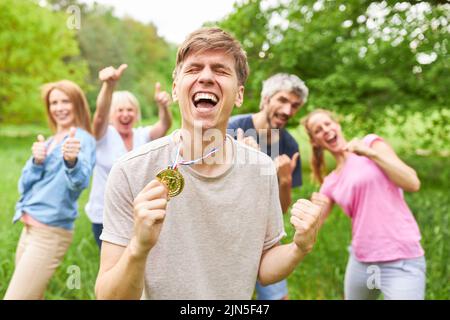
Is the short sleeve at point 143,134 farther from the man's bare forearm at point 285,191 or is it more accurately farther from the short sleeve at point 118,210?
the short sleeve at point 118,210

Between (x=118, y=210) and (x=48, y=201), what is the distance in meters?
1.80

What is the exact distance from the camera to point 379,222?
2.78 m

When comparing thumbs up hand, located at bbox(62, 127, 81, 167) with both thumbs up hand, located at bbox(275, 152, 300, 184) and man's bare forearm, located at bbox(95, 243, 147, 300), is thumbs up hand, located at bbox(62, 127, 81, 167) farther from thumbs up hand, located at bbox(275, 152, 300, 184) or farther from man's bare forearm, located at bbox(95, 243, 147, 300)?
man's bare forearm, located at bbox(95, 243, 147, 300)

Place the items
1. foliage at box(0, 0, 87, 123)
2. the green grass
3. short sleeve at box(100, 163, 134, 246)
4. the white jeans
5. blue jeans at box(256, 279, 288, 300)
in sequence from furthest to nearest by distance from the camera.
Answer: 1. foliage at box(0, 0, 87, 123)
2. the green grass
3. blue jeans at box(256, 279, 288, 300)
4. the white jeans
5. short sleeve at box(100, 163, 134, 246)

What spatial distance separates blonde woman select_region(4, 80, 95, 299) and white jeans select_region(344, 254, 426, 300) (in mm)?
1747

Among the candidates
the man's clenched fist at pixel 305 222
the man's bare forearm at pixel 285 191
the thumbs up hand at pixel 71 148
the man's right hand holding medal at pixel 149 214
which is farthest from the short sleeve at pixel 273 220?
the thumbs up hand at pixel 71 148

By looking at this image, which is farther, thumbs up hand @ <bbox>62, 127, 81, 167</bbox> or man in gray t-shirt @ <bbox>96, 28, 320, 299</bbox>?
thumbs up hand @ <bbox>62, 127, 81, 167</bbox>

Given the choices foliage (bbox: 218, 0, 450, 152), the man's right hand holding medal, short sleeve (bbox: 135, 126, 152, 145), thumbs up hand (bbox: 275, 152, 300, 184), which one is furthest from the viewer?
foliage (bbox: 218, 0, 450, 152)

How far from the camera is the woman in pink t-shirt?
8.80 ft

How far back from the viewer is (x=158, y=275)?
5.18 ft

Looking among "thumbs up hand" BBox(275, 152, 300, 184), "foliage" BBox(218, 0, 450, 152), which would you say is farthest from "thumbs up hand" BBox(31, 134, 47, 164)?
"foliage" BBox(218, 0, 450, 152)

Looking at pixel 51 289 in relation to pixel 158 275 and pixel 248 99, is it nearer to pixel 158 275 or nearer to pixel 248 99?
pixel 158 275
